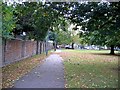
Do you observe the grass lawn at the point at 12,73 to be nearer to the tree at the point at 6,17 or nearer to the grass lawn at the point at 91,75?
the tree at the point at 6,17

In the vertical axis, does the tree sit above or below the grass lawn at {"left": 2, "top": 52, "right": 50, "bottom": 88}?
above

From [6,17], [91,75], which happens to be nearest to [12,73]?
[6,17]

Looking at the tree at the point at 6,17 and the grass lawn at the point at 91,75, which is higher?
the tree at the point at 6,17

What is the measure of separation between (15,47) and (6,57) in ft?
11.9

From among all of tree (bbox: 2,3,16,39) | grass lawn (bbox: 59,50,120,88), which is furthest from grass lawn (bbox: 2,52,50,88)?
grass lawn (bbox: 59,50,120,88)

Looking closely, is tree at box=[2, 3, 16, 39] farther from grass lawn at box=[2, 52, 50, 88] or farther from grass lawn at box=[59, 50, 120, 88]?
grass lawn at box=[59, 50, 120, 88]

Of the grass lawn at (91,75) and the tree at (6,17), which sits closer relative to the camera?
the grass lawn at (91,75)

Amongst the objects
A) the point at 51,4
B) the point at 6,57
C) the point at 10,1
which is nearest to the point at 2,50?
the point at 6,57

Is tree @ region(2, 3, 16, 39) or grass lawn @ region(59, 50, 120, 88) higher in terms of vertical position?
tree @ region(2, 3, 16, 39)

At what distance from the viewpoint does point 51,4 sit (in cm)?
1527

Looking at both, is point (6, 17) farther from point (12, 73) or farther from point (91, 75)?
point (91, 75)

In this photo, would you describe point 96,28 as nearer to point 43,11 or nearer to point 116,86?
point 43,11

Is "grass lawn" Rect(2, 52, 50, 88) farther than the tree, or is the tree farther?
the tree

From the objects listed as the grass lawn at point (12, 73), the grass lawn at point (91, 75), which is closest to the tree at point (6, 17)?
the grass lawn at point (12, 73)
